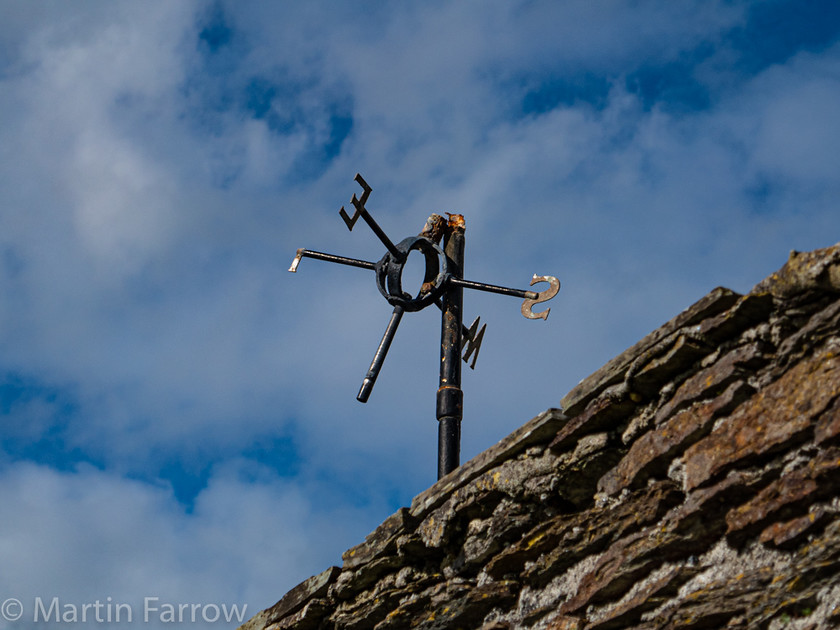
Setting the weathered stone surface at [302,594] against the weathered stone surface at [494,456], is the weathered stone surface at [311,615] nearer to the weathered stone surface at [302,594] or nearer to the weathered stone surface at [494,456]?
the weathered stone surface at [302,594]

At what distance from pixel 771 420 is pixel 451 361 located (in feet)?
10.5

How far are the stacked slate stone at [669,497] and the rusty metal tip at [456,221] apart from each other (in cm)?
257

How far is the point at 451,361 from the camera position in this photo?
6293 millimetres

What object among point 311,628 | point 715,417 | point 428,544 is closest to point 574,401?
→ point 715,417

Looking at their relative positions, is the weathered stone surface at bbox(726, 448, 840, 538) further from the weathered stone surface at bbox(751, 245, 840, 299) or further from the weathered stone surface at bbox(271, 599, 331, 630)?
the weathered stone surface at bbox(271, 599, 331, 630)

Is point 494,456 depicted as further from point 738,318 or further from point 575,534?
point 738,318

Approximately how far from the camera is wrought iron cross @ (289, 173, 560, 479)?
6.07 metres

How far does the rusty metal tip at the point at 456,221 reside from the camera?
22.2ft

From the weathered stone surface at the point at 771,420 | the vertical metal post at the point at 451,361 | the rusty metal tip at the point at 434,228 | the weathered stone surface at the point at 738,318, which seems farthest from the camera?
the rusty metal tip at the point at 434,228

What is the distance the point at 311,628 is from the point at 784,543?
2.64 metres

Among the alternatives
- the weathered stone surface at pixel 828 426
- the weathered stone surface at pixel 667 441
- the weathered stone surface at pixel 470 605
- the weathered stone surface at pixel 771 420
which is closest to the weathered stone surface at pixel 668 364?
the weathered stone surface at pixel 667 441

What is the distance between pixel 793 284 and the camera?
3277mm

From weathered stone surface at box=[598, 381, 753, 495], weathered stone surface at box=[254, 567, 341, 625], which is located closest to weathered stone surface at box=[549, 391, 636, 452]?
weathered stone surface at box=[598, 381, 753, 495]

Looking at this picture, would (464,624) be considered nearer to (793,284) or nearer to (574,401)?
(574,401)
